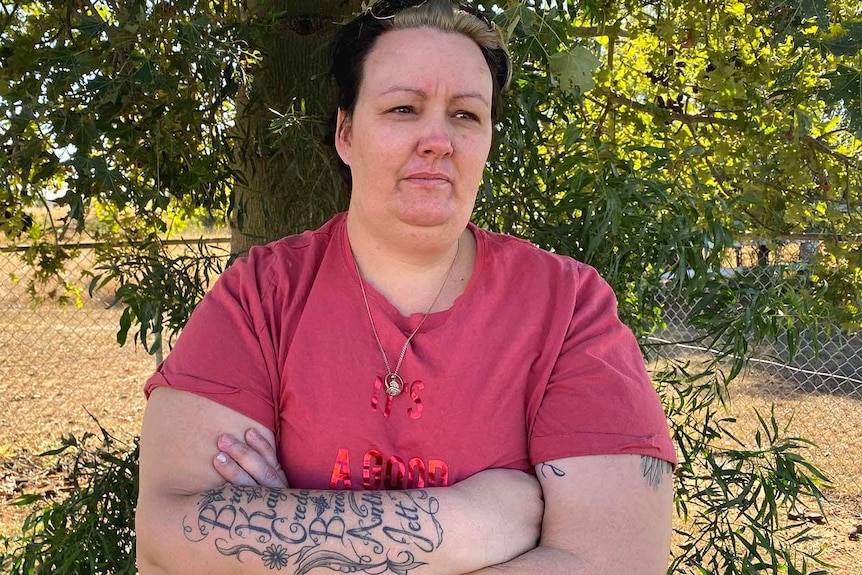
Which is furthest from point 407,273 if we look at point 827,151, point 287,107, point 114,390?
point 114,390

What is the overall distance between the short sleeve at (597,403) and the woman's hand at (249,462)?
1.57ft

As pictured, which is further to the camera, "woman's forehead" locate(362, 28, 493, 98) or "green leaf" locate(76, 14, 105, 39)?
"green leaf" locate(76, 14, 105, 39)

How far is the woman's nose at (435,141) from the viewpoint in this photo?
1.56 metres

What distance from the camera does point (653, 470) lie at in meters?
1.49

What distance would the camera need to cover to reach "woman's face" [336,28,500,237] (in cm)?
158

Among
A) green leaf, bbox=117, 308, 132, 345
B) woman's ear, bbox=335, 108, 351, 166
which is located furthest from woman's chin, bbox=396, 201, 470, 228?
green leaf, bbox=117, 308, 132, 345

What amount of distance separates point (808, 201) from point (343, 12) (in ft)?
5.85

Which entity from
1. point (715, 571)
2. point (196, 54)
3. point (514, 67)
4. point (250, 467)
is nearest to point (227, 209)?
point (196, 54)

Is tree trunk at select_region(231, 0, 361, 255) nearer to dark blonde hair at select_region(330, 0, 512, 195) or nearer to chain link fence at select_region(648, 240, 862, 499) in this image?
dark blonde hair at select_region(330, 0, 512, 195)

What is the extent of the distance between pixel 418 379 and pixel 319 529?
0.34m

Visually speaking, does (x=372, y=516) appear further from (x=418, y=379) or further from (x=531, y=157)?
(x=531, y=157)

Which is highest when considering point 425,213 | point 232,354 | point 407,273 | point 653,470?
point 425,213

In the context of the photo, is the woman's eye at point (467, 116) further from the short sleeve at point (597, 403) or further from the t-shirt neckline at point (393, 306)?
the short sleeve at point (597, 403)

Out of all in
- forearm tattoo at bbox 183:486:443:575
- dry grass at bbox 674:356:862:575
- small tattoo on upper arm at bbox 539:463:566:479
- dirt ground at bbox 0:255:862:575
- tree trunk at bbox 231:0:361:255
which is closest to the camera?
forearm tattoo at bbox 183:486:443:575
